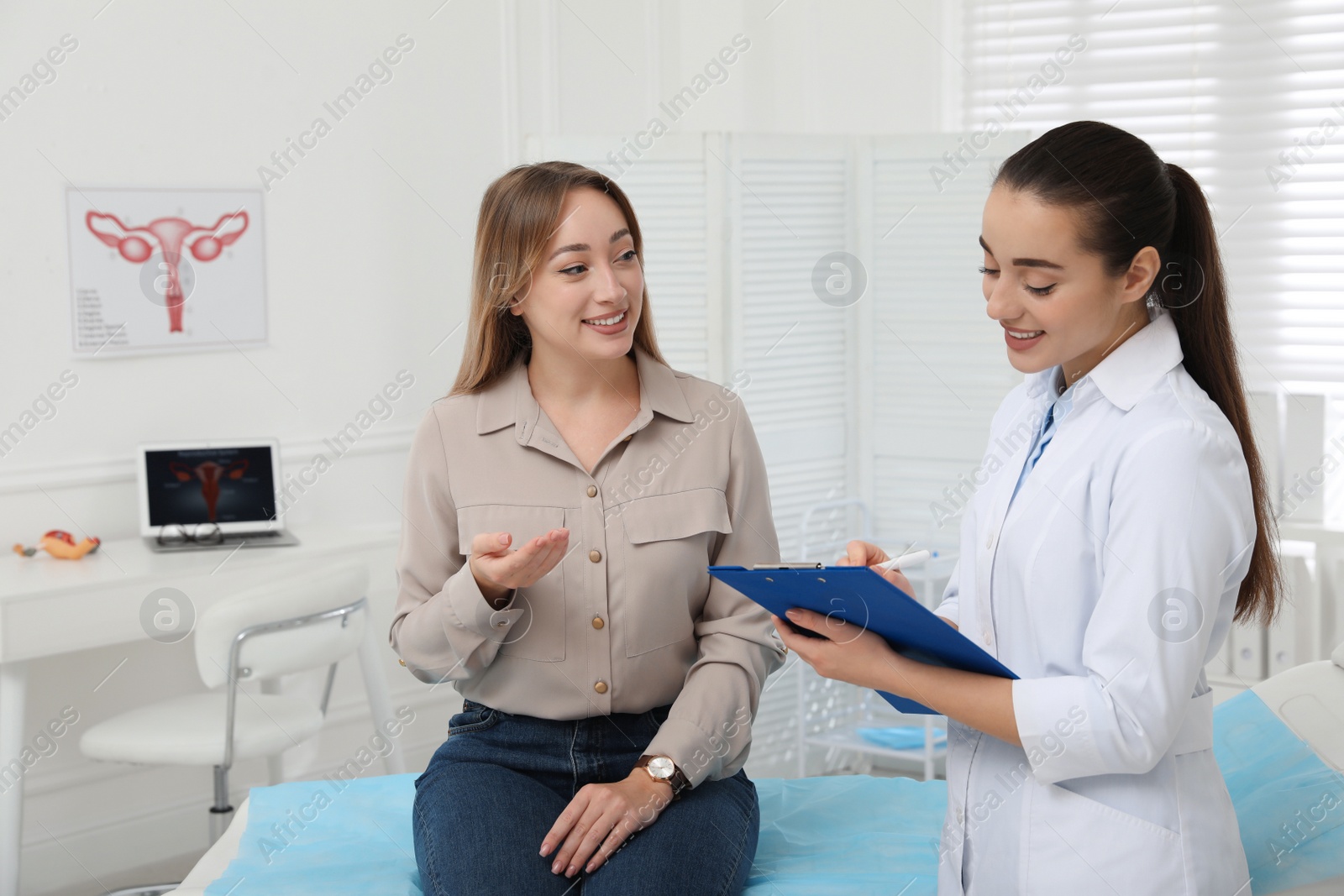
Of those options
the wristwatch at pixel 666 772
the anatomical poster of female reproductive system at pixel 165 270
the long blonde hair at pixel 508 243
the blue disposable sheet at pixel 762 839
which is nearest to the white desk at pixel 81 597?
the anatomical poster of female reproductive system at pixel 165 270

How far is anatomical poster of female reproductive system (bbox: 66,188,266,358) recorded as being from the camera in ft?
10.4

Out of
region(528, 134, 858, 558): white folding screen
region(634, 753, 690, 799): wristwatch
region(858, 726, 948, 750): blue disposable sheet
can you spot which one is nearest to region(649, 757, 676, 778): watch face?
region(634, 753, 690, 799): wristwatch

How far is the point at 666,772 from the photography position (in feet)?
5.08

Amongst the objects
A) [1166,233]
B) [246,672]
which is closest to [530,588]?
[1166,233]

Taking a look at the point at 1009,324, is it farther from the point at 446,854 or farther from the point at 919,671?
the point at 446,854

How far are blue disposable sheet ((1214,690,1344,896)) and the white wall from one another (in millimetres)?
2199

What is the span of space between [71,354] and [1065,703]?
277cm

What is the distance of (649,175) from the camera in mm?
3549

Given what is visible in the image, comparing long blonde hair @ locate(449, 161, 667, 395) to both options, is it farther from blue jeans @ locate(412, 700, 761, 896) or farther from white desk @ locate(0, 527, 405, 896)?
white desk @ locate(0, 527, 405, 896)

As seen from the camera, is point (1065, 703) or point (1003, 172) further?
point (1003, 172)

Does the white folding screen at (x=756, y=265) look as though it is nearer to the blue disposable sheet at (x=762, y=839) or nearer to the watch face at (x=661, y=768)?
the blue disposable sheet at (x=762, y=839)

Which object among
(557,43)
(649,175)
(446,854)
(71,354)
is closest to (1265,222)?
(649,175)

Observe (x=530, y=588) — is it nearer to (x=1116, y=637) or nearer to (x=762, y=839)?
(x=762, y=839)

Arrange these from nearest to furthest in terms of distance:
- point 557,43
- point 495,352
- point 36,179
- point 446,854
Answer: point 446,854 → point 495,352 → point 36,179 → point 557,43
